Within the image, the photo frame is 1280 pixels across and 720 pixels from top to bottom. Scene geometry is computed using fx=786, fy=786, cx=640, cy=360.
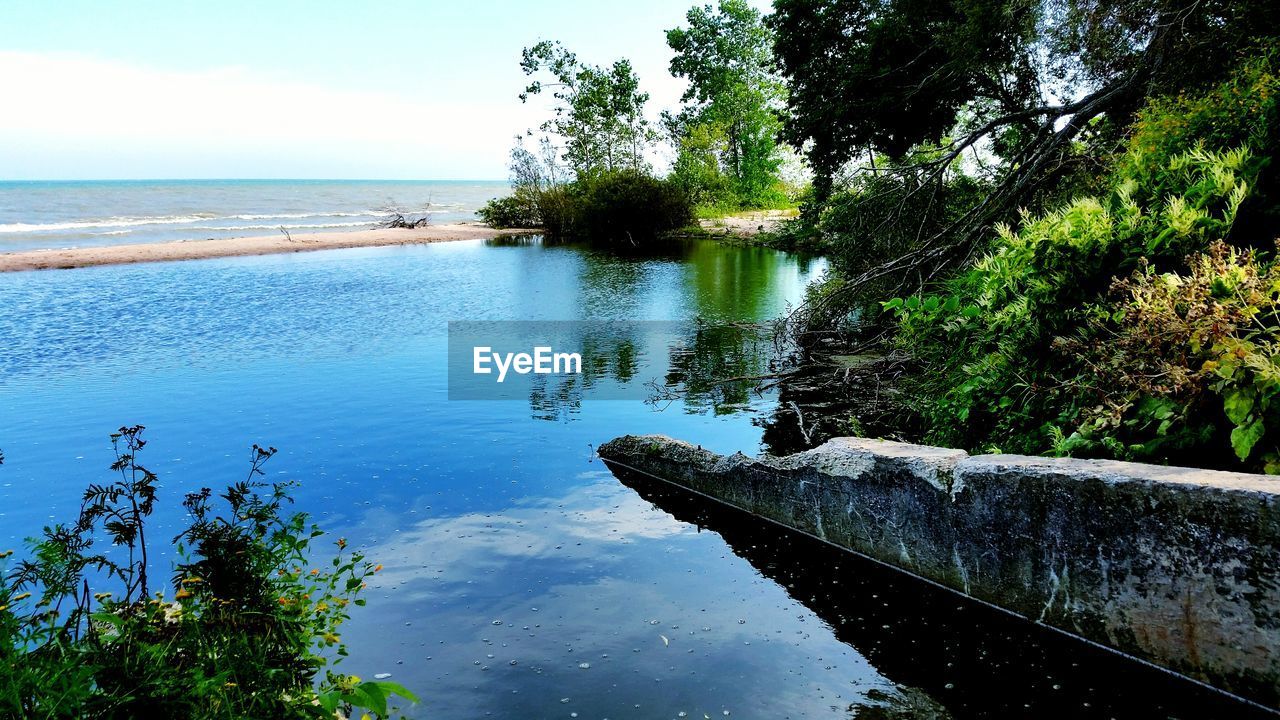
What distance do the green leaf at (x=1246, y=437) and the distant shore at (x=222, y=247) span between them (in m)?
33.2

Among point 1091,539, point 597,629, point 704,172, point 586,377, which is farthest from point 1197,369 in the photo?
point 704,172

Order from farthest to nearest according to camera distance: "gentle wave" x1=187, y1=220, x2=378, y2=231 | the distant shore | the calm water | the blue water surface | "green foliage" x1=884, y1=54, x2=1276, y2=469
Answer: "gentle wave" x1=187, y1=220, x2=378, y2=231, the calm water, the distant shore, "green foliage" x1=884, y1=54, x2=1276, y2=469, the blue water surface

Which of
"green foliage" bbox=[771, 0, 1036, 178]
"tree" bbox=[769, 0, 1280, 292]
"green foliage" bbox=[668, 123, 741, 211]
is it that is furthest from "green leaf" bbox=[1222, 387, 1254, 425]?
"green foliage" bbox=[668, 123, 741, 211]

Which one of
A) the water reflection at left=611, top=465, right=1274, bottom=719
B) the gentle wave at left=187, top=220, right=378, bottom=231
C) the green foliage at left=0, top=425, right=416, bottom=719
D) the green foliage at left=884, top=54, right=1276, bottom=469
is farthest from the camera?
the gentle wave at left=187, top=220, right=378, bottom=231

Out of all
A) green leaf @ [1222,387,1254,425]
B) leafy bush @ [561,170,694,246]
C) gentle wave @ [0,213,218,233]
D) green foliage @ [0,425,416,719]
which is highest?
leafy bush @ [561,170,694,246]

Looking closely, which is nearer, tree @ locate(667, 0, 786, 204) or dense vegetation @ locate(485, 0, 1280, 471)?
dense vegetation @ locate(485, 0, 1280, 471)

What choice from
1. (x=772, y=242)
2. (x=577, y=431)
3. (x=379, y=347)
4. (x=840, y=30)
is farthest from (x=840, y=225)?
(x=772, y=242)

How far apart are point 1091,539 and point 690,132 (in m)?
55.1

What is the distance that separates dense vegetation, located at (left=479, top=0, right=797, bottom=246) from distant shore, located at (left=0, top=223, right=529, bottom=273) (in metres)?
5.23

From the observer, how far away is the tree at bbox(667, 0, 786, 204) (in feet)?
189

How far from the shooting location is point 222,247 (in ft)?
117

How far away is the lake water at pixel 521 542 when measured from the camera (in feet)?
15.1

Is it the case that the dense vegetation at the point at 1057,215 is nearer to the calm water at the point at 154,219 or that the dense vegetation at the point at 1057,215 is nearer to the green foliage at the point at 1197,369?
the green foliage at the point at 1197,369

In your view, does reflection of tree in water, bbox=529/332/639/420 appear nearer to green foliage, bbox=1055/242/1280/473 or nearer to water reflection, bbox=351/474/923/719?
water reflection, bbox=351/474/923/719
